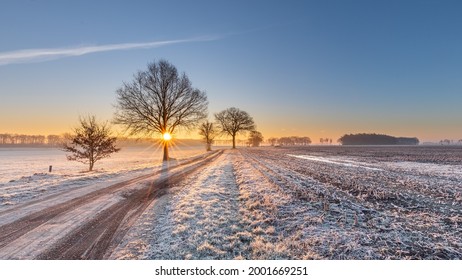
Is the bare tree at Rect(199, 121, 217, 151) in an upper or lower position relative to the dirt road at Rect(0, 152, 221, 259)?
upper

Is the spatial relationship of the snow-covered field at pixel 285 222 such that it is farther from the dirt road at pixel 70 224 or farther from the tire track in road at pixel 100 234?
the tire track in road at pixel 100 234

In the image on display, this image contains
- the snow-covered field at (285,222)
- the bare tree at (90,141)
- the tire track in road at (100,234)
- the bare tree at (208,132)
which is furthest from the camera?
the bare tree at (208,132)

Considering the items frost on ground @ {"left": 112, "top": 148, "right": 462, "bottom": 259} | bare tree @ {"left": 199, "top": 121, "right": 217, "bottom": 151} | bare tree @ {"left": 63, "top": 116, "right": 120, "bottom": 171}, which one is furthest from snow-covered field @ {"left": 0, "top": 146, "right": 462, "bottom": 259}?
bare tree @ {"left": 199, "top": 121, "right": 217, "bottom": 151}

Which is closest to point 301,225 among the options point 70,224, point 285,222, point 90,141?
point 285,222

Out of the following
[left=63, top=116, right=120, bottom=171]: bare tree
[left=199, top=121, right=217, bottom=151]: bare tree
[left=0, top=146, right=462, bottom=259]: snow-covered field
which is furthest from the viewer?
[left=199, top=121, right=217, bottom=151]: bare tree

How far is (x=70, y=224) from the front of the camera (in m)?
7.53

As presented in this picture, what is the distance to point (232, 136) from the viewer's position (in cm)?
8706

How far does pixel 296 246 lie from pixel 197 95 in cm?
3471

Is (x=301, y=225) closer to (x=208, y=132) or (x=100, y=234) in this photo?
(x=100, y=234)

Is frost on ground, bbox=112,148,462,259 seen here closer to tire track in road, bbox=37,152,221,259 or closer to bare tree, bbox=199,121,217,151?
tire track in road, bbox=37,152,221,259

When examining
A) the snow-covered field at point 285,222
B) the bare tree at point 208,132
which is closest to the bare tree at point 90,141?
the snow-covered field at point 285,222

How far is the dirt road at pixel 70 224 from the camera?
18.7ft

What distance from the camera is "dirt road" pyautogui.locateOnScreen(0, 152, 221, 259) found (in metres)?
5.70
